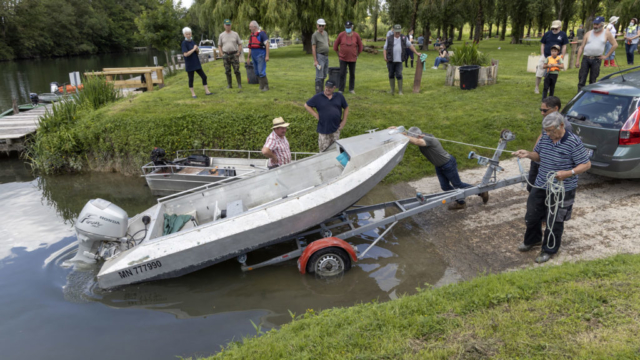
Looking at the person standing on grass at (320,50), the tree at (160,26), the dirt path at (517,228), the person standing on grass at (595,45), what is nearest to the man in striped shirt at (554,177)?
the dirt path at (517,228)

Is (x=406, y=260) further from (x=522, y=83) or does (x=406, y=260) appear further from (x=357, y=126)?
(x=522, y=83)

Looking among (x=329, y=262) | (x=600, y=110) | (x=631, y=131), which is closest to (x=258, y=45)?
(x=329, y=262)

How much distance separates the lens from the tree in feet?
82.8

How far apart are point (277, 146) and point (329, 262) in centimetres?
273

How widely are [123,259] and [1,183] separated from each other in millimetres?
8342

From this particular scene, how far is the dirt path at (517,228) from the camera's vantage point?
5641mm

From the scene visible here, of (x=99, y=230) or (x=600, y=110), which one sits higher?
(x=600, y=110)

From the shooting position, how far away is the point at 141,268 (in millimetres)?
5523

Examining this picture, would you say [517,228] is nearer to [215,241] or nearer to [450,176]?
[450,176]

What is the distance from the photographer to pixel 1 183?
11.2m

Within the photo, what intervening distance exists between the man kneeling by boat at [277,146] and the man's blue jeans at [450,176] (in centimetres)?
287

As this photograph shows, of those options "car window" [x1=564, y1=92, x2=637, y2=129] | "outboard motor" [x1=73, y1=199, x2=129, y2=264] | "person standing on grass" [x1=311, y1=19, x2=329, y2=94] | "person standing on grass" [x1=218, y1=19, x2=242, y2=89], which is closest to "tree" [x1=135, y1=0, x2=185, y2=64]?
"person standing on grass" [x1=218, y1=19, x2=242, y2=89]

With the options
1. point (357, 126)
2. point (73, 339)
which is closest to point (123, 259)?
point (73, 339)

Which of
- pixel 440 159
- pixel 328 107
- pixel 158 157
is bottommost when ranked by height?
pixel 158 157
